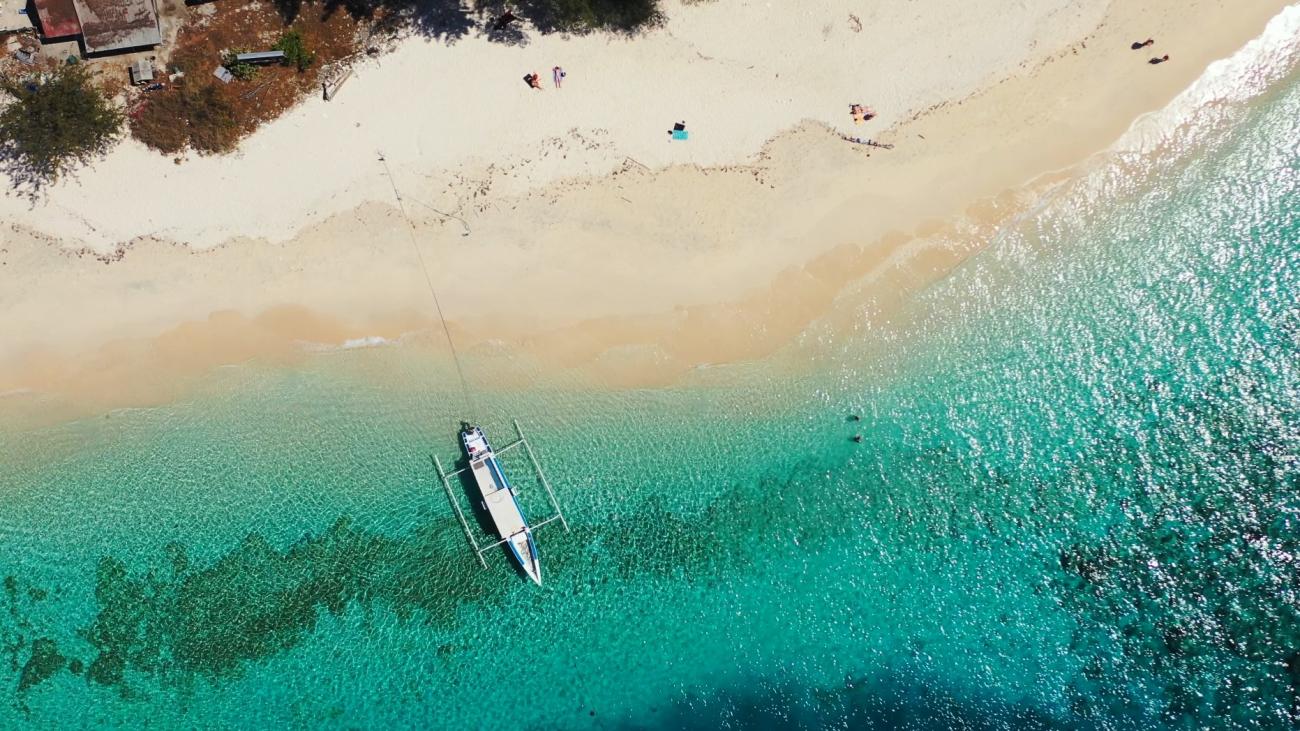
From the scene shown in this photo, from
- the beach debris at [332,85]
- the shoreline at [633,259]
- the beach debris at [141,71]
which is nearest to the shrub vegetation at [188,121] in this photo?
the beach debris at [141,71]

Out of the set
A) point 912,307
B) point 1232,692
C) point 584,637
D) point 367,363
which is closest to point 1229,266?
point 912,307

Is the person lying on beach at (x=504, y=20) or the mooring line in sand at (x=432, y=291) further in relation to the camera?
the mooring line in sand at (x=432, y=291)

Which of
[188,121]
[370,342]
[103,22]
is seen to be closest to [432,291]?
[370,342]

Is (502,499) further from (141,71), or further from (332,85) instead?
(141,71)

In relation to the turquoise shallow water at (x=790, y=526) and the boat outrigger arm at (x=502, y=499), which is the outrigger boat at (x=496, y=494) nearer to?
the boat outrigger arm at (x=502, y=499)

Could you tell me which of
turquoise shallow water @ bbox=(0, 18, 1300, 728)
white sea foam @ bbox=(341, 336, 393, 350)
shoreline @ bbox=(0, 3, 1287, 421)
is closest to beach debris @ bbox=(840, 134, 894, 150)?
shoreline @ bbox=(0, 3, 1287, 421)

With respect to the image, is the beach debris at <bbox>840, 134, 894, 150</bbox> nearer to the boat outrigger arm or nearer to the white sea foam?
the boat outrigger arm
